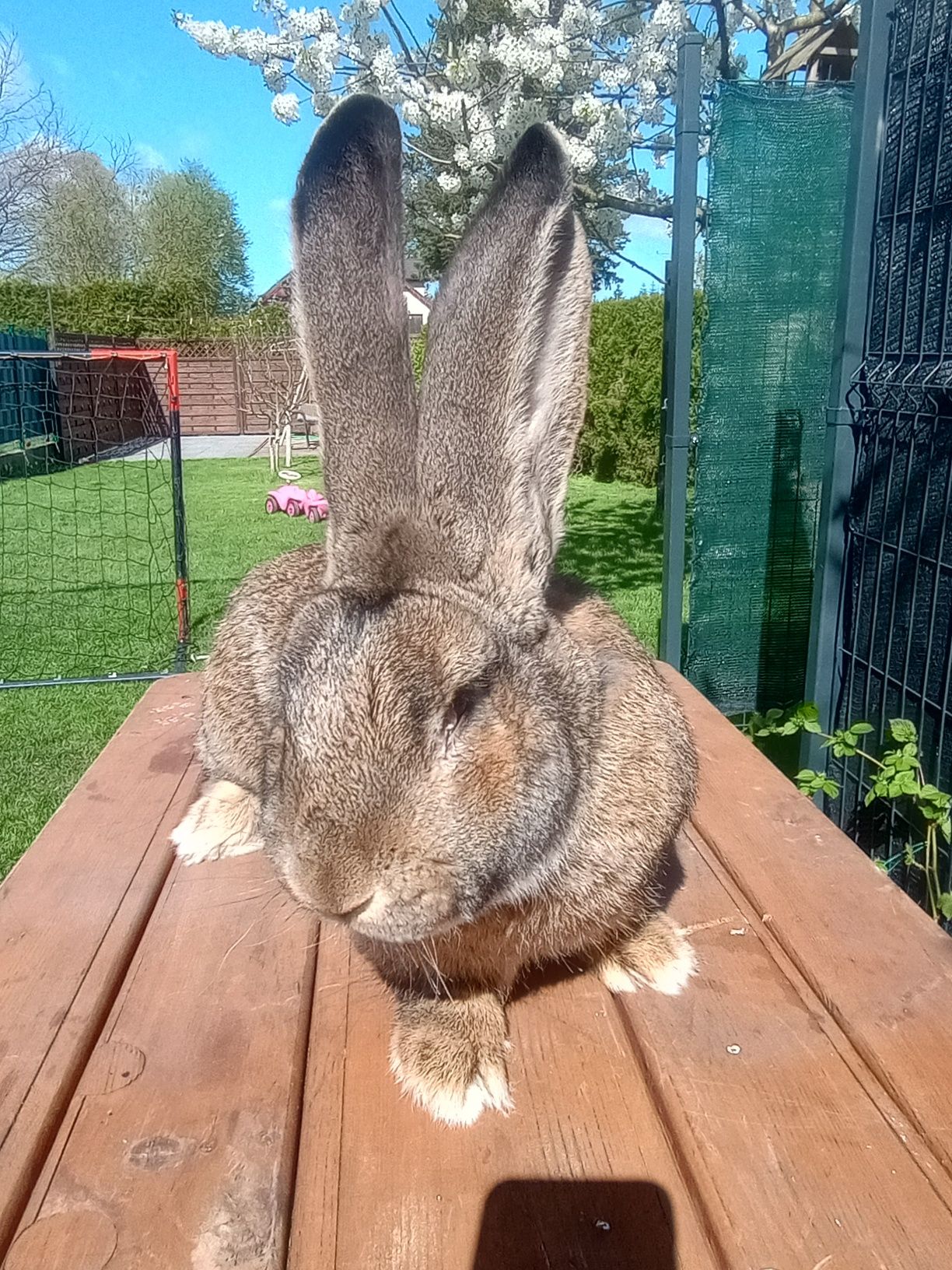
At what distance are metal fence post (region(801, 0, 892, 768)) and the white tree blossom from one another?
535 cm

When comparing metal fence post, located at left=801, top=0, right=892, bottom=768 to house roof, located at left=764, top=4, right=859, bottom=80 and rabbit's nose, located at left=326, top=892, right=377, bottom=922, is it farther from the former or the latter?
house roof, located at left=764, top=4, right=859, bottom=80

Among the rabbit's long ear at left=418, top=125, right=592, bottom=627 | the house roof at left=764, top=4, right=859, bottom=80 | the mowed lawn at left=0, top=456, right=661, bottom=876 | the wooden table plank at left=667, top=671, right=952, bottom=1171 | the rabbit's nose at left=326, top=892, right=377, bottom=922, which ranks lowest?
the mowed lawn at left=0, top=456, right=661, bottom=876

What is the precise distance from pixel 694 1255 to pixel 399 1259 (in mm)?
342

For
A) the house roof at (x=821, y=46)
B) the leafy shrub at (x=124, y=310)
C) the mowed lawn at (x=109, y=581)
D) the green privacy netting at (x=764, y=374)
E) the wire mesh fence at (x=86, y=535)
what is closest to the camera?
the green privacy netting at (x=764, y=374)

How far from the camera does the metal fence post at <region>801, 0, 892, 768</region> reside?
2.98m

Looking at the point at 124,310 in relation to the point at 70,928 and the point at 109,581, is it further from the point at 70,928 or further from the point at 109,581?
the point at 70,928

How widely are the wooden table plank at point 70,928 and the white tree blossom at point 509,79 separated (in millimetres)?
6784

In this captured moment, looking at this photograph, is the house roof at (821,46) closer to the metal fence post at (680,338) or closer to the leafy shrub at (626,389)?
the metal fence post at (680,338)

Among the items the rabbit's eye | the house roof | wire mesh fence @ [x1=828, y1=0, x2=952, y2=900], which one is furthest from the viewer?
the house roof

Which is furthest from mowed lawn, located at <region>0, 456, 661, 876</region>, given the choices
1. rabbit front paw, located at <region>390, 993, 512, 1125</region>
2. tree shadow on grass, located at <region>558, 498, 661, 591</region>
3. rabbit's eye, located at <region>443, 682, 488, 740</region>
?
rabbit front paw, located at <region>390, 993, 512, 1125</region>

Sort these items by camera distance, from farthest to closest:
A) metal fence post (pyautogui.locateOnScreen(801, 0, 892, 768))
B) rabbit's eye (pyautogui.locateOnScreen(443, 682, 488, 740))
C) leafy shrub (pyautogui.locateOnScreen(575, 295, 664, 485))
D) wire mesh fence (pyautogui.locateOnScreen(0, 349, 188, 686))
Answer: leafy shrub (pyautogui.locateOnScreen(575, 295, 664, 485)) < wire mesh fence (pyautogui.locateOnScreen(0, 349, 188, 686)) < metal fence post (pyautogui.locateOnScreen(801, 0, 892, 768)) < rabbit's eye (pyautogui.locateOnScreen(443, 682, 488, 740))

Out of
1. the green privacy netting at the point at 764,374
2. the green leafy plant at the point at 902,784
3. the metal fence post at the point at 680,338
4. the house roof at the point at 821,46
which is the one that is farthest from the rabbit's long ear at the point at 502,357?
the house roof at the point at 821,46

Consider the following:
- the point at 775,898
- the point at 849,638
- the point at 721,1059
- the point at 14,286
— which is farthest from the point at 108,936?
the point at 14,286

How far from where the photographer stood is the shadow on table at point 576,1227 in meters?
1.05
